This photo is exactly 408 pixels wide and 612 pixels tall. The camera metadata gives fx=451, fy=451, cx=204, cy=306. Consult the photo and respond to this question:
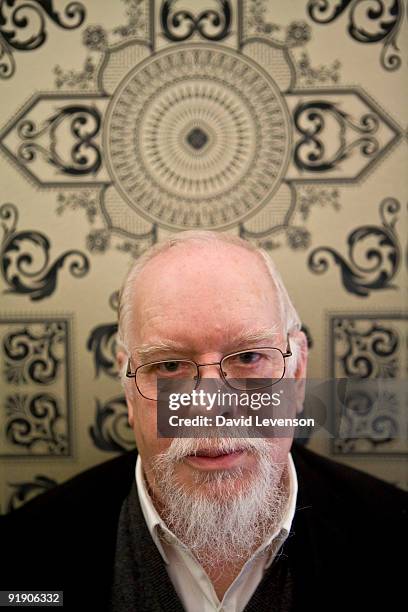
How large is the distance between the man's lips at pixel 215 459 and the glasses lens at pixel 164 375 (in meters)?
0.09

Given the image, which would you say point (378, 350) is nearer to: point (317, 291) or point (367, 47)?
point (317, 291)

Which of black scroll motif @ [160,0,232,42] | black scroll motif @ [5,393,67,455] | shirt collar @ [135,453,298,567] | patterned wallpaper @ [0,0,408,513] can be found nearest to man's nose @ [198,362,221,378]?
shirt collar @ [135,453,298,567]

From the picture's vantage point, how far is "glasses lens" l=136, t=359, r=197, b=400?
606 mm

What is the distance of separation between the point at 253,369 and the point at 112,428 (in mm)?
428

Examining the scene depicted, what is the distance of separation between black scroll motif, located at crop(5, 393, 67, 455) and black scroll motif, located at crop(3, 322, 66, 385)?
37mm

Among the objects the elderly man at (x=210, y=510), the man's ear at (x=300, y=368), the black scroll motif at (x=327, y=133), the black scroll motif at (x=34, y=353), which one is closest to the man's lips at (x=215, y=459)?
the elderly man at (x=210, y=510)

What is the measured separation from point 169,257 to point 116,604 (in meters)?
0.52

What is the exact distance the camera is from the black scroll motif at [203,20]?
835mm

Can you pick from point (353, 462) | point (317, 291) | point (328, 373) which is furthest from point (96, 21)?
point (353, 462)

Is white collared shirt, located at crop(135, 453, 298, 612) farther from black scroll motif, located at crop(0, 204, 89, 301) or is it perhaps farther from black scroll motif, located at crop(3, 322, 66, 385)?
black scroll motif, located at crop(0, 204, 89, 301)

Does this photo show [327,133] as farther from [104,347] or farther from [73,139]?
[104,347]

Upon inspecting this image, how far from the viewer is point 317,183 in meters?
0.86

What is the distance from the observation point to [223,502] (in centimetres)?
62

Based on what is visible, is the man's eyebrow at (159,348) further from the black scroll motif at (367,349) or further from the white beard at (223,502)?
the black scroll motif at (367,349)
